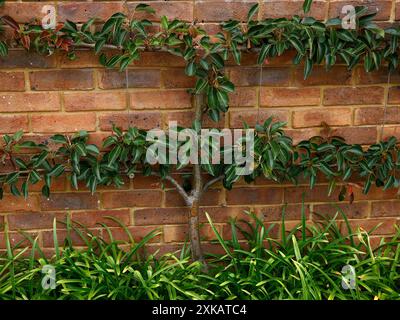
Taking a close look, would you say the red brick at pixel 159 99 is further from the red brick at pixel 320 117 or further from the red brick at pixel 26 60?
the red brick at pixel 320 117

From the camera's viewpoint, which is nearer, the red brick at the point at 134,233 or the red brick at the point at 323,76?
the red brick at the point at 323,76

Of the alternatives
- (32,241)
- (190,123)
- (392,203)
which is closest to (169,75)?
(190,123)

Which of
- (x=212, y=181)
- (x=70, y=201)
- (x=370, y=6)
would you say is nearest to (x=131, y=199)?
(x=70, y=201)

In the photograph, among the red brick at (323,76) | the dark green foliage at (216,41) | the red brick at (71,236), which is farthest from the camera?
the red brick at (71,236)

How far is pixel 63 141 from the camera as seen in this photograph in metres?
2.09

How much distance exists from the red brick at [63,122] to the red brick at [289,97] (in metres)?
0.69

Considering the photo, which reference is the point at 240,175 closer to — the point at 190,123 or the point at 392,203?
the point at 190,123

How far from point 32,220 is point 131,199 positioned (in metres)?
0.42

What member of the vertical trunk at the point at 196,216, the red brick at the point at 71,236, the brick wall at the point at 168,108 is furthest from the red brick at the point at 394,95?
the red brick at the point at 71,236

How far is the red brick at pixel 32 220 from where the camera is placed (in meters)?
2.27

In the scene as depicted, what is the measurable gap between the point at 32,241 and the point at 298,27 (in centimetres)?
135

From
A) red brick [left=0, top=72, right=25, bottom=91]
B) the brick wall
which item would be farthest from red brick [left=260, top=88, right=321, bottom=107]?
red brick [left=0, top=72, right=25, bottom=91]

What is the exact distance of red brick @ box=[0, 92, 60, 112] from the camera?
2.11 metres

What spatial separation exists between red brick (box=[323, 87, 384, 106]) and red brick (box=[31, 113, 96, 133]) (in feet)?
3.09
